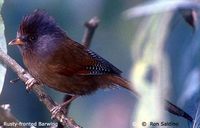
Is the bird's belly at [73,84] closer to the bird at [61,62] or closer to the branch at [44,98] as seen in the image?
the bird at [61,62]

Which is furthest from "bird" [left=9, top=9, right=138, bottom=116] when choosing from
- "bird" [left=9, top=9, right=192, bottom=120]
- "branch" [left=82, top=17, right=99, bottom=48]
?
"branch" [left=82, top=17, right=99, bottom=48]

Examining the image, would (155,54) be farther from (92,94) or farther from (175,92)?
(92,94)

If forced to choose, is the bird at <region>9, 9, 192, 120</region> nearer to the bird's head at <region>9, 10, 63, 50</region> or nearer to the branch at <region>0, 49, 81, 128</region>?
the bird's head at <region>9, 10, 63, 50</region>

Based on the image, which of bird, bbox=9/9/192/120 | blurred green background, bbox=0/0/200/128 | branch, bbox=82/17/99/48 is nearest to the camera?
blurred green background, bbox=0/0/200/128

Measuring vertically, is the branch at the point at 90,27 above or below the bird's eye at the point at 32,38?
above

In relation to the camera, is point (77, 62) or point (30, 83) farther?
point (77, 62)

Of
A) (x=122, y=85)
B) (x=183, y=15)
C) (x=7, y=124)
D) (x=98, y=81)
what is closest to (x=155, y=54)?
(x=183, y=15)

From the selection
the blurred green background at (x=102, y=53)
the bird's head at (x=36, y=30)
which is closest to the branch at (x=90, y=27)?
the blurred green background at (x=102, y=53)

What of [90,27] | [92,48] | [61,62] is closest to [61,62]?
[61,62]

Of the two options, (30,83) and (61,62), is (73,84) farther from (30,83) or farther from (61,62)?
(30,83)
